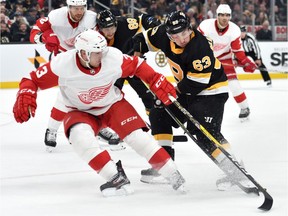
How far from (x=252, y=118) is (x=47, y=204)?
11.9 feet

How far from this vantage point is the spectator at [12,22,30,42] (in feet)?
31.7

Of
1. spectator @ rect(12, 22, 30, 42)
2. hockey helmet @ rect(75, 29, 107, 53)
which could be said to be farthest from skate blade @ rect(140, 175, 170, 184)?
spectator @ rect(12, 22, 30, 42)

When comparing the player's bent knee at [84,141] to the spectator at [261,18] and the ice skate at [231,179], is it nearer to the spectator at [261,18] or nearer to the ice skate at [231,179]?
the ice skate at [231,179]

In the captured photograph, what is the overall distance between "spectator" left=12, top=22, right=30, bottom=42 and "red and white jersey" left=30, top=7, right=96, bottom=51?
12.5 ft

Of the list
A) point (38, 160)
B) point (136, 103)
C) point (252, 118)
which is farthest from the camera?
point (136, 103)

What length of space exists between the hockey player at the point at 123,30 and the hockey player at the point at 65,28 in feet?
0.93

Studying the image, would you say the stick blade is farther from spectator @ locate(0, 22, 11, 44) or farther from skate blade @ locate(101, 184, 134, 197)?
spectator @ locate(0, 22, 11, 44)

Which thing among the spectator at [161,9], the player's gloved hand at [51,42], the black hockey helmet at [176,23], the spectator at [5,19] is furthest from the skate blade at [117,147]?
the spectator at [161,9]

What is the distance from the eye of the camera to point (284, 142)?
18.7 ft

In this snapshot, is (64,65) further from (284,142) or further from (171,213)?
(284,142)

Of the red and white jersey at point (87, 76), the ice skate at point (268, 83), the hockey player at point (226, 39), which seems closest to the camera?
the red and white jersey at point (87, 76)

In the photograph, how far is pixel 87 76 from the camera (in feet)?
12.7

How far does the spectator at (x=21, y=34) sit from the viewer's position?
31.7 feet

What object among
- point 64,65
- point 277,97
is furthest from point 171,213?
point 277,97
